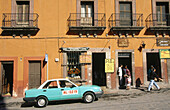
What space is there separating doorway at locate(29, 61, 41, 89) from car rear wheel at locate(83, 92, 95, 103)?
15.2 feet

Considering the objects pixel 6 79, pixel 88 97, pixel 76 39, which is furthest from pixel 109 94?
pixel 6 79

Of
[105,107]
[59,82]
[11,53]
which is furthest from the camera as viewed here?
[11,53]

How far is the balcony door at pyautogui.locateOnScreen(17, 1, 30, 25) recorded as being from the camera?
11898 mm

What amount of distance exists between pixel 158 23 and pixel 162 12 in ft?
3.56

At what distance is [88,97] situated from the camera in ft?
28.1

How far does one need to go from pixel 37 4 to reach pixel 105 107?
29.9 feet

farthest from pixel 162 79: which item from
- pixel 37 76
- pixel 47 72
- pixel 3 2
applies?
pixel 3 2

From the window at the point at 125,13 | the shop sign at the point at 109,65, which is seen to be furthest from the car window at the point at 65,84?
the window at the point at 125,13

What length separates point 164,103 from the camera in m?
7.98

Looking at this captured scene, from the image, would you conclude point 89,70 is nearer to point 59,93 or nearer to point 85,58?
point 85,58

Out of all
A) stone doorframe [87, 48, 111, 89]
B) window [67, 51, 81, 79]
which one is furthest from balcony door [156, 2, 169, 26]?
window [67, 51, 81, 79]

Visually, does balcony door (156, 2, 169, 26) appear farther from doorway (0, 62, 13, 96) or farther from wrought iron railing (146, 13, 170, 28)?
doorway (0, 62, 13, 96)

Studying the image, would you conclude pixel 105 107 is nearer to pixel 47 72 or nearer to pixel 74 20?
pixel 47 72

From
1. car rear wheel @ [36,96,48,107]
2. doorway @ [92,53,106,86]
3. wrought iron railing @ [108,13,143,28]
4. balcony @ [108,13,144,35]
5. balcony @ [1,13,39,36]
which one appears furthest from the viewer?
doorway @ [92,53,106,86]
